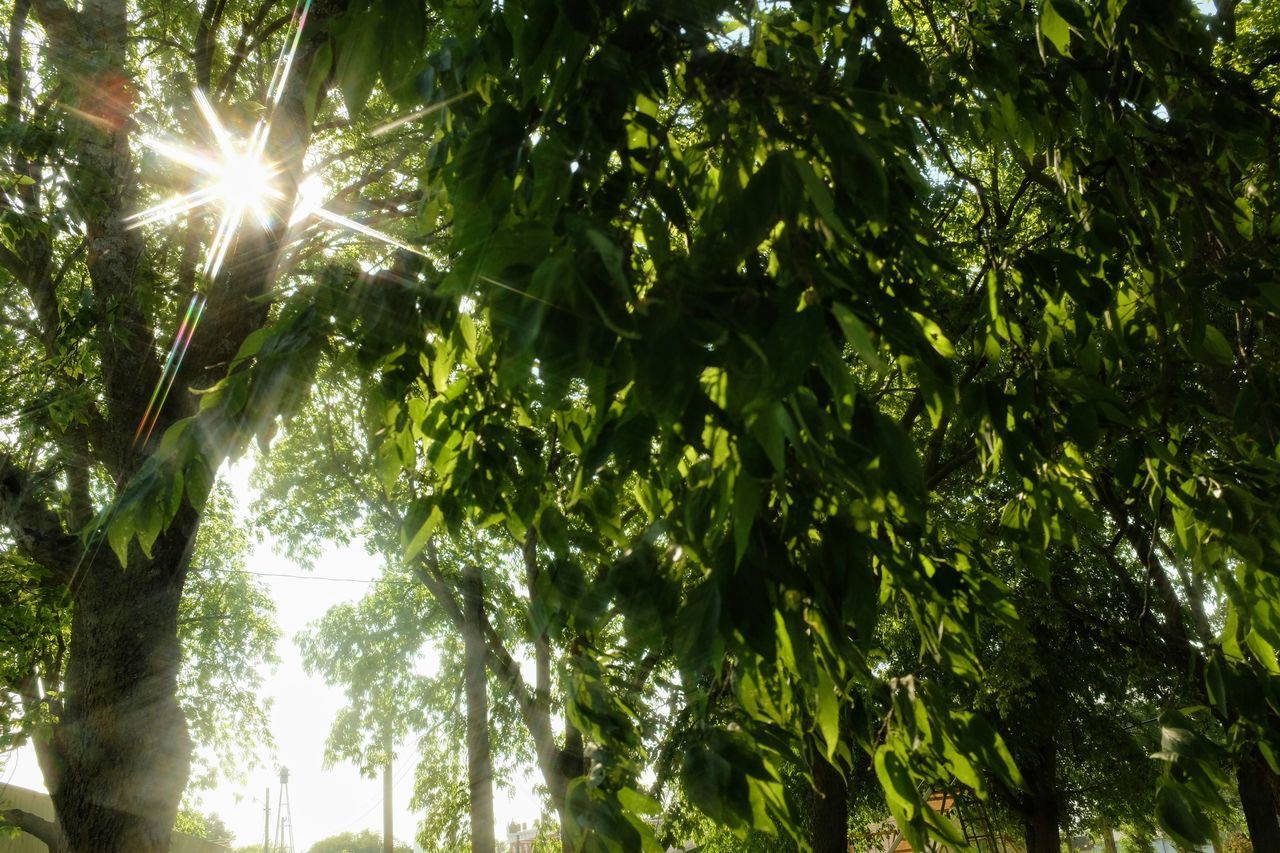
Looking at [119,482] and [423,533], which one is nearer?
[423,533]

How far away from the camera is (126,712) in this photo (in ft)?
17.3

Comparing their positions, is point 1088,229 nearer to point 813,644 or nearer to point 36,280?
point 813,644

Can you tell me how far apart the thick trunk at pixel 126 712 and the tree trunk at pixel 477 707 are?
6.14 meters

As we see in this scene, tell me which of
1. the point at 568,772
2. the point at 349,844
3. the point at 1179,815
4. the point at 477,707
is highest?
the point at 349,844

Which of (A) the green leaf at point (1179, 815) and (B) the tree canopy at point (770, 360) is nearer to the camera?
(B) the tree canopy at point (770, 360)

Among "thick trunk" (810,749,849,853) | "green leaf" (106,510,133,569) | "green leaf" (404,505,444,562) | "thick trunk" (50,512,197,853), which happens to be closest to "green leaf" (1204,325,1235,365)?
"green leaf" (404,505,444,562)

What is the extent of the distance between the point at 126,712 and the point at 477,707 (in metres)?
7.57

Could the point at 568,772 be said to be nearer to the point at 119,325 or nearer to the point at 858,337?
the point at 858,337

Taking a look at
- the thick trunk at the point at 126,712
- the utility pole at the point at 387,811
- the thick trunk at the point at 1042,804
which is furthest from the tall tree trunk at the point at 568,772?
the utility pole at the point at 387,811

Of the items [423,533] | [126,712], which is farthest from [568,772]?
[126,712]

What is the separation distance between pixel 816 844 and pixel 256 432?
9.39 metres

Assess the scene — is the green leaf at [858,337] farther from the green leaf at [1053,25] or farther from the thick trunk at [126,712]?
the thick trunk at [126,712]

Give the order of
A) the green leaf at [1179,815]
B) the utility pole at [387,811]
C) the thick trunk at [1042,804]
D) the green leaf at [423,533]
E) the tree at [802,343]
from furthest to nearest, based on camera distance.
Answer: the utility pole at [387,811], the thick trunk at [1042,804], the green leaf at [423,533], the green leaf at [1179,815], the tree at [802,343]

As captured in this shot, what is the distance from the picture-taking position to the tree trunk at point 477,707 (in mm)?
11711
